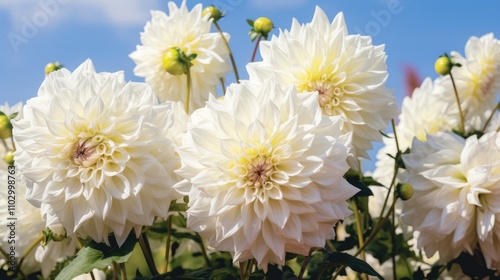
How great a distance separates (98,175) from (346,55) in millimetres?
573

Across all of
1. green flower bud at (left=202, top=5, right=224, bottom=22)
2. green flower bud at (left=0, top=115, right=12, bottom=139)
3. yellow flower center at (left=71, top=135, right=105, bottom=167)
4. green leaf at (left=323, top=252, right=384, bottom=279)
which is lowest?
green leaf at (left=323, top=252, right=384, bottom=279)

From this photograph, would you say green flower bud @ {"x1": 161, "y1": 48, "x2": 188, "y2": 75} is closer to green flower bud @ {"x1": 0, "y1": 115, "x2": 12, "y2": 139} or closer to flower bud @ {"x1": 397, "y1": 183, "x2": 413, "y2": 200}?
green flower bud @ {"x1": 0, "y1": 115, "x2": 12, "y2": 139}

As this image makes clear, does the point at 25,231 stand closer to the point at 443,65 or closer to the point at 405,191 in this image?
the point at 405,191

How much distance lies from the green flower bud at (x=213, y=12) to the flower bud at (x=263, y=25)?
0.23 meters

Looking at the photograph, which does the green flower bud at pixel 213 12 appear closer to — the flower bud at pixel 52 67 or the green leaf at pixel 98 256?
the flower bud at pixel 52 67

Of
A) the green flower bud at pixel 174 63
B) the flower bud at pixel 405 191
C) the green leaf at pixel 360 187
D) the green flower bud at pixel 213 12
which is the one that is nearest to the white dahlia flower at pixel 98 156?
the green flower bud at pixel 174 63

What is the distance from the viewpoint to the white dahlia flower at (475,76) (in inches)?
84.1

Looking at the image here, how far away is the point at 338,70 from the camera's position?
4.50 feet

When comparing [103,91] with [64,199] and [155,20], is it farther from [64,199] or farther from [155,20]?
[155,20]

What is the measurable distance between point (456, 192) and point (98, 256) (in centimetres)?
80

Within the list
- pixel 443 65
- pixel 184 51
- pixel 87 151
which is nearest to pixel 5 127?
pixel 87 151

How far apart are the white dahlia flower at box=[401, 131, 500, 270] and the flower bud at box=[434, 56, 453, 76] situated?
1.17 ft

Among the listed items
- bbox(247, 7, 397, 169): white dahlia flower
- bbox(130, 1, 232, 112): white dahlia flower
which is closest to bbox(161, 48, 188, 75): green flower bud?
bbox(247, 7, 397, 169): white dahlia flower

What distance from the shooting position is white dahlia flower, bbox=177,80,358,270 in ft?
3.50
